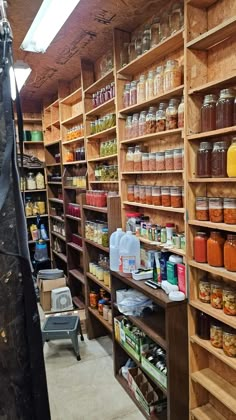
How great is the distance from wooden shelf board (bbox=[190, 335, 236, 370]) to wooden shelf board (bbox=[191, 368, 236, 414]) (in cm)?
22

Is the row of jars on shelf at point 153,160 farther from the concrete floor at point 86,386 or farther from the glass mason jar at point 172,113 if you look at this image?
the concrete floor at point 86,386

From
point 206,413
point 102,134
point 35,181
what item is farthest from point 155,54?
point 35,181

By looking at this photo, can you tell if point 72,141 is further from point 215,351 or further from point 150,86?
point 215,351

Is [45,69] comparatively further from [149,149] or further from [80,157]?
[149,149]

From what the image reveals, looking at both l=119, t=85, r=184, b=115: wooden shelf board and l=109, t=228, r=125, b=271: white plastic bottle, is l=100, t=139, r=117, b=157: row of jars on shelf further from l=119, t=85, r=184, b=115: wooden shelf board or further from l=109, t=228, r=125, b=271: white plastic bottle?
l=109, t=228, r=125, b=271: white plastic bottle

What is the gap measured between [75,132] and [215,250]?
258 centimetres

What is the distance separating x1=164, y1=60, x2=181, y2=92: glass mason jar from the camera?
1.96 meters

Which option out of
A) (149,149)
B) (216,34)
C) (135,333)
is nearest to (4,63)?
(216,34)

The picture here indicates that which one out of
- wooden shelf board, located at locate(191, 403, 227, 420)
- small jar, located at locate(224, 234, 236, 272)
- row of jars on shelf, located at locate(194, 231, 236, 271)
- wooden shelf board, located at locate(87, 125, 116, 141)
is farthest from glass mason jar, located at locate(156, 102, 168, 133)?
wooden shelf board, located at locate(191, 403, 227, 420)

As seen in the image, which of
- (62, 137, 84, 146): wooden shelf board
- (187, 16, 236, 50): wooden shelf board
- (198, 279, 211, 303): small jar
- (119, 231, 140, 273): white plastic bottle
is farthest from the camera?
(62, 137, 84, 146): wooden shelf board

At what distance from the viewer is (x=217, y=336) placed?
5.77 feet

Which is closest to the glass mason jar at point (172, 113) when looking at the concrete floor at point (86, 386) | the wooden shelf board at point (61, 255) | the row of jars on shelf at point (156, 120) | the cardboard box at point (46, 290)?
the row of jars on shelf at point (156, 120)

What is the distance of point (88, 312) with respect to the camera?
3.32m

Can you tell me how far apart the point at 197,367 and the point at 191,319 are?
31 cm
